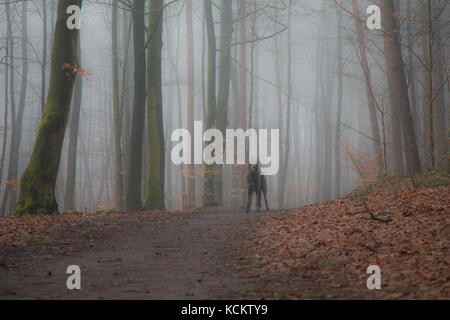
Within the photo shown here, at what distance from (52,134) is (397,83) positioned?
10626 mm

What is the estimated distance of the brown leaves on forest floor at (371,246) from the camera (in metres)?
3.94

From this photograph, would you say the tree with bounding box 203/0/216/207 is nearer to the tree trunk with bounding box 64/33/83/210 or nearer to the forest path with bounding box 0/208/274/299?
the tree trunk with bounding box 64/33/83/210

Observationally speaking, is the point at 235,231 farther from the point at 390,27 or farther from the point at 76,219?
the point at 390,27

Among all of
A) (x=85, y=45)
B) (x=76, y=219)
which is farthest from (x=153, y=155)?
(x=85, y=45)

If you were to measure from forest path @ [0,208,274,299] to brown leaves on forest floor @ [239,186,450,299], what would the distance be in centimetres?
74

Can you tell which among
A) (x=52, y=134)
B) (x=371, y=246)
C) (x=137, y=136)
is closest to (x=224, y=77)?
(x=137, y=136)

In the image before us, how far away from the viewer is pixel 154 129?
42.1 feet

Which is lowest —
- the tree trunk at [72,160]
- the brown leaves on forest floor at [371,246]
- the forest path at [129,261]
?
the forest path at [129,261]

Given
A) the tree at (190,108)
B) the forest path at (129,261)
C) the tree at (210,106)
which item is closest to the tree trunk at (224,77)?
the tree at (210,106)

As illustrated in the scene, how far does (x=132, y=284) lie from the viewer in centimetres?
440

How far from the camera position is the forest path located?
4.12 metres

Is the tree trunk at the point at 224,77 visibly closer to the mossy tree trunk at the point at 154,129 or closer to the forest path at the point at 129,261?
the mossy tree trunk at the point at 154,129

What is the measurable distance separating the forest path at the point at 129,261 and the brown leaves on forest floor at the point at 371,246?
0.74m
